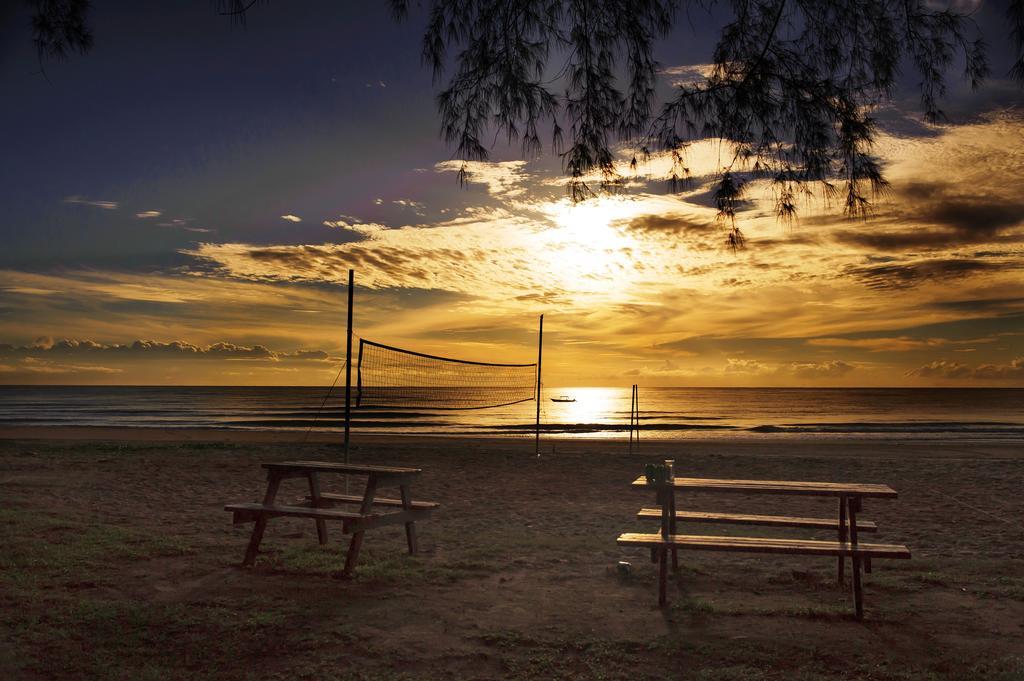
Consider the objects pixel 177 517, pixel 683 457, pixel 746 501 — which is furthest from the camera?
pixel 683 457

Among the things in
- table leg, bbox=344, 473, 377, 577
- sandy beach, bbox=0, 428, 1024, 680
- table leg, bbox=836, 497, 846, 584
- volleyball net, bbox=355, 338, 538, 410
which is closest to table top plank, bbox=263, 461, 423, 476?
table leg, bbox=344, 473, 377, 577

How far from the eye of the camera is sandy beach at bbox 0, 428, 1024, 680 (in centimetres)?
409

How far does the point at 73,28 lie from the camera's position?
5066 mm

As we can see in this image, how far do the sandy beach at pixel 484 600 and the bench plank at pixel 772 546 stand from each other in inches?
17.7

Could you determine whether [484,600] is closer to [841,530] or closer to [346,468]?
[346,468]

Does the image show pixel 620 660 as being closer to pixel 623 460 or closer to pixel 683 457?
pixel 623 460

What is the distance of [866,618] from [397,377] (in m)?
90.8

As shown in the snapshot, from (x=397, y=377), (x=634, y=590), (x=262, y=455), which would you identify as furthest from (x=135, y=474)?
(x=397, y=377)

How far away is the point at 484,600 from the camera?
5.30 metres

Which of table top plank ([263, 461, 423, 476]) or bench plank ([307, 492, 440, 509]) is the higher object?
table top plank ([263, 461, 423, 476])

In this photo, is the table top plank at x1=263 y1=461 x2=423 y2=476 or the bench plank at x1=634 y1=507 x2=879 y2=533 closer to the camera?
the bench plank at x1=634 y1=507 x2=879 y2=533

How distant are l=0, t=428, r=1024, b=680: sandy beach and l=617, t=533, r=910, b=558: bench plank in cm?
45

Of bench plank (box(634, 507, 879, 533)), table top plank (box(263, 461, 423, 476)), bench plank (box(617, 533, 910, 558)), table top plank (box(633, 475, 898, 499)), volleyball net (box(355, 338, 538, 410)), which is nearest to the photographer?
bench plank (box(617, 533, 910, 558))

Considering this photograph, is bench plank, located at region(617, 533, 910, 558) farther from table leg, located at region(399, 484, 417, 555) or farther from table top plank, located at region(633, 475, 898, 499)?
table leg, located at region(399, 484, 417, 555)
